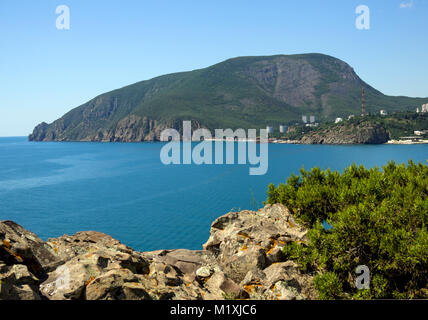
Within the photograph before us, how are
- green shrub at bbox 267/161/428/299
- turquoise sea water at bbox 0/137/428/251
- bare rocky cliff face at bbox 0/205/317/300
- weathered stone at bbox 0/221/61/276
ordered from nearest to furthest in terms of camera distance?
1. bare rocky cliff face at bbox 0/205/317/300
2. weathered stone at bbox 0/221/61/276
3. green shrub at bbox 267/161/428/299
4. turquoise sea water at bbox 0/137/428/251

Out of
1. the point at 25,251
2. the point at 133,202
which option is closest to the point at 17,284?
the point at 25,251

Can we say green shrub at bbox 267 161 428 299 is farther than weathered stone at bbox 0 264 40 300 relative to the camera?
Yes

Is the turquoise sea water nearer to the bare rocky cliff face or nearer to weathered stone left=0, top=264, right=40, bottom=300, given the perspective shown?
the bare rocky cliff face

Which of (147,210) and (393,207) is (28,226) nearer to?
(147,210)

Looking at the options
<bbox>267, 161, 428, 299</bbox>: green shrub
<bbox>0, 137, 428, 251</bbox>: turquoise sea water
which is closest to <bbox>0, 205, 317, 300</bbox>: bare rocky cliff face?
<bbox>267, 161, 428, 299</bbox>: green shrub

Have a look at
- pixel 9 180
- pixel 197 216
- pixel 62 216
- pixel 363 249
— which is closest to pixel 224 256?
pixel 363 249

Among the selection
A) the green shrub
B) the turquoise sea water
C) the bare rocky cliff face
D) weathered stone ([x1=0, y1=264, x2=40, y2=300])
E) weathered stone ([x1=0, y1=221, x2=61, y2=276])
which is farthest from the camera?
the turquoise sea water

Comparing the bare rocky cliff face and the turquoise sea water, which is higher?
the bare rocky cliff face

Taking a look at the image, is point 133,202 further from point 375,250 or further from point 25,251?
point 375,250

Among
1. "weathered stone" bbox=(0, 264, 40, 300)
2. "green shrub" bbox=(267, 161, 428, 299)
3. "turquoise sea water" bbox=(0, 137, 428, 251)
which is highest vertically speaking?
"weathered stone" bbox=(0, 264, 40, 300)

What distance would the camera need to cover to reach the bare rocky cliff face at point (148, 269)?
948 cm

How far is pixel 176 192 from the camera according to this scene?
258 feet

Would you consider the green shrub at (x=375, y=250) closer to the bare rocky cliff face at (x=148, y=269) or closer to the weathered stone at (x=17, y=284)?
the bare rocky cliff face at (x=148, y=269)

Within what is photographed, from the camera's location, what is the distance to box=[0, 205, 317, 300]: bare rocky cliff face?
31.1 feet
